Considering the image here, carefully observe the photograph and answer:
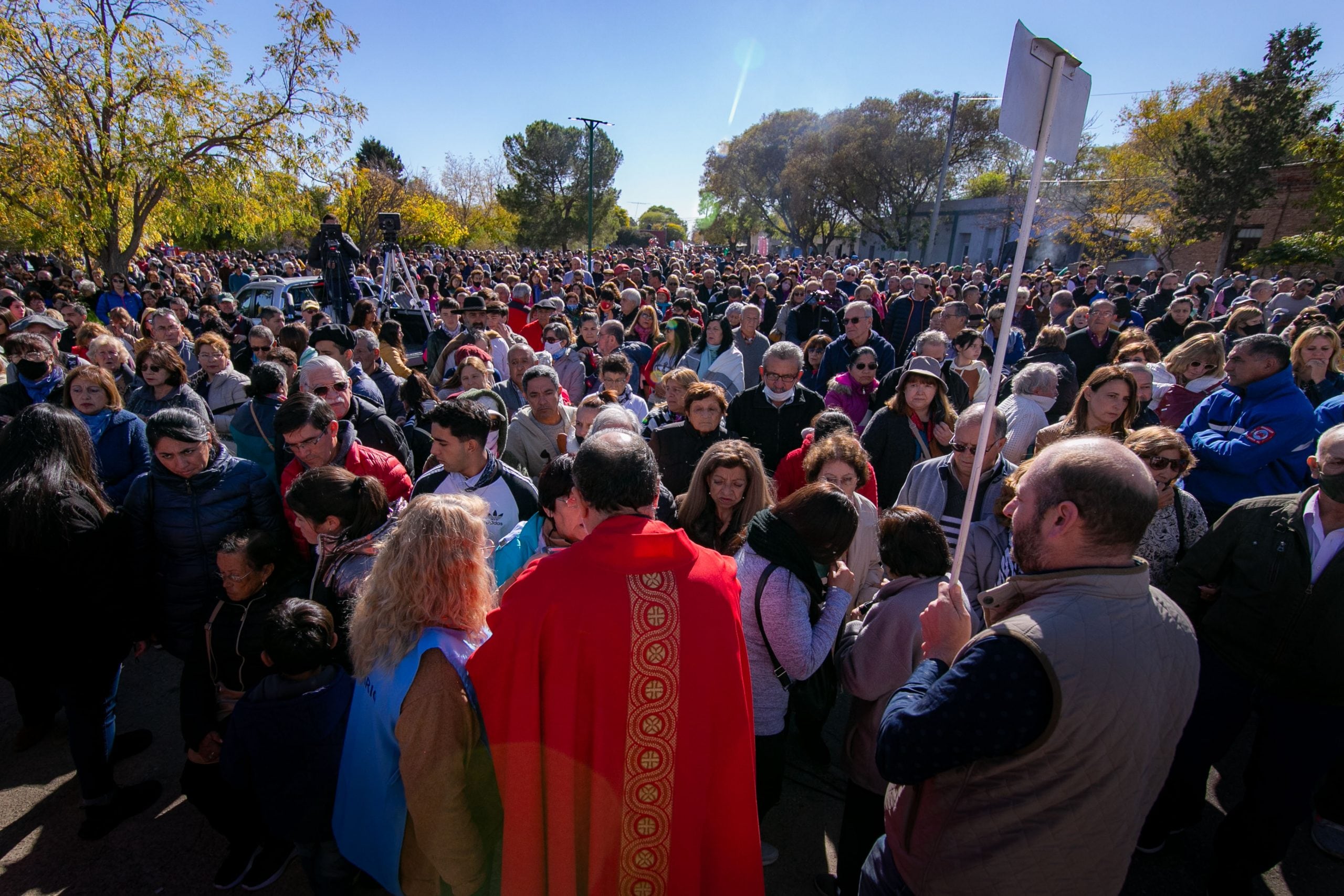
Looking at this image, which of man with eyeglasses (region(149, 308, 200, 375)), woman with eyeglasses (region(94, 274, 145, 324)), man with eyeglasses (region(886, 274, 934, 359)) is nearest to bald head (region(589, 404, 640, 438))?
man with eyeglasses (region(149, 308, 200, 375))

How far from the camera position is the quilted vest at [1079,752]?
54.4 inches

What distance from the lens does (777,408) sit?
482 centimetres

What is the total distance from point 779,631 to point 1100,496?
3.88ft

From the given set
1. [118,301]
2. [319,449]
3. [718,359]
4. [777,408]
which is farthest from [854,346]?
[118,301]

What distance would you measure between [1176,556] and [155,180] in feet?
53.6

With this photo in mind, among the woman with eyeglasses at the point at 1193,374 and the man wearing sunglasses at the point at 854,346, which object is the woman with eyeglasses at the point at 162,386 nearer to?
the man wearing sunglasses at the point at 854,346

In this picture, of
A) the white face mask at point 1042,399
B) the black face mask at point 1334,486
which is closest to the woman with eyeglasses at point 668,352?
the white face mask at point 1042,399

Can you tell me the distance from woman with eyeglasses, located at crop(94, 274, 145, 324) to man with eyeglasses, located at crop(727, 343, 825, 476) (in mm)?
9752

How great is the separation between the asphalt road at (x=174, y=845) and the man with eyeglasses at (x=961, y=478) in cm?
150

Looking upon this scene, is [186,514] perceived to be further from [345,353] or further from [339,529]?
[345,353]

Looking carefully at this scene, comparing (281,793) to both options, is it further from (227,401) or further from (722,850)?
(227,401)

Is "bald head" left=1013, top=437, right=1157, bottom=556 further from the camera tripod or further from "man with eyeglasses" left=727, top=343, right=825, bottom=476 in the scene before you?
the camera tripod

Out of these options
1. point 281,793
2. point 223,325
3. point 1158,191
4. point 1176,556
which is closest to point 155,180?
point 223,325

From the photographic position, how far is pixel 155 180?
1217 centimetres
